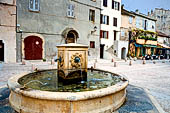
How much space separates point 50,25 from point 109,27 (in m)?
11.4

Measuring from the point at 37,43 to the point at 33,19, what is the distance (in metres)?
2.72

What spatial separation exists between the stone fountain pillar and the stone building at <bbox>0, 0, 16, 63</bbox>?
1198 cm

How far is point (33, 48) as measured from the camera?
16156 mm

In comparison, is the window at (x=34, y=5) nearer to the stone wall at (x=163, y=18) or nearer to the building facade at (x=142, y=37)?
the building facade at (x=142, y=37)

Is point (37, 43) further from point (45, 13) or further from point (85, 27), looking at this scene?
point (85, 27)

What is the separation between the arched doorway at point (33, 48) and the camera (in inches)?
Result: 619

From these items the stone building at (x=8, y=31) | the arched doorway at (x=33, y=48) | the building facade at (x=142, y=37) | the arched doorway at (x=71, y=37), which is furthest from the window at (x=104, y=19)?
the stone building at (x=8, y=31)

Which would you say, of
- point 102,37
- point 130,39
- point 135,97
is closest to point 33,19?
point 102,37

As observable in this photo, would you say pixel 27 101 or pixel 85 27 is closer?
pixel 27 101

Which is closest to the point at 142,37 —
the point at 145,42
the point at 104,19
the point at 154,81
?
the point at 145,42

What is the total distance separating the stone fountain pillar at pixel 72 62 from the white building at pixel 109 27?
18.7m

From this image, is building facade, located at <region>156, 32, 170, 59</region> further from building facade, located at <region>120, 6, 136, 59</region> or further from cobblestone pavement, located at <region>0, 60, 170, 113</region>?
cobblestone pavement, located at <region>0, 60, 170, 113</region>

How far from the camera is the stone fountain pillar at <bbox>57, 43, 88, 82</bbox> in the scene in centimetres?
458

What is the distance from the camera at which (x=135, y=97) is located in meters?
4.70
